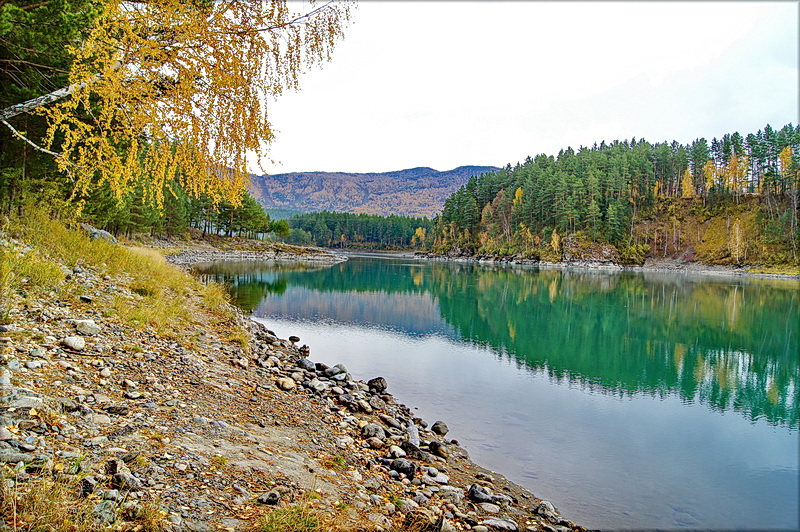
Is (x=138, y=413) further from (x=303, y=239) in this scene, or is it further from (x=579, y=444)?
(x=303, y=239)

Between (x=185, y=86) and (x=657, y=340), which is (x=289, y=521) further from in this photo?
(x=657, y=340)

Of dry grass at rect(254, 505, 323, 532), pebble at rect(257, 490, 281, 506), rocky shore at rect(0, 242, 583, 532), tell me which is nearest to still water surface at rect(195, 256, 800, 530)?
rocky shore at rect(0, 242, 583, 532)

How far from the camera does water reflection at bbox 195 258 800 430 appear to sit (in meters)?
17.1

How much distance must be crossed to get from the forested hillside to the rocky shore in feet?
337

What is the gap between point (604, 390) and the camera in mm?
16125

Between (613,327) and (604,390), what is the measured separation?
13.7 m

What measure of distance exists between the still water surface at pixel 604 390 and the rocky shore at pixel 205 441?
6.65 ft

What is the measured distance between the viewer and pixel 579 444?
36.8 ft

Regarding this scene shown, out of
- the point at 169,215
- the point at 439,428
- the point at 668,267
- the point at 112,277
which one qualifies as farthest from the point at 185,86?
the point at 668,267

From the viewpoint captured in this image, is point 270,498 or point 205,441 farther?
point 205,441

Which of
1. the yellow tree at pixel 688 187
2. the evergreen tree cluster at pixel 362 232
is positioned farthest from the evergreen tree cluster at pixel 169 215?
the yellow tree at pixel 688 187

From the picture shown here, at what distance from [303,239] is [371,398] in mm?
171850

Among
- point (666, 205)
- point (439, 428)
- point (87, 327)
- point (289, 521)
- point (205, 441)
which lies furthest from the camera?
point (666, 205)

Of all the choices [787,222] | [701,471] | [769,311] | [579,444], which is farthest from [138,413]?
[787,222]
